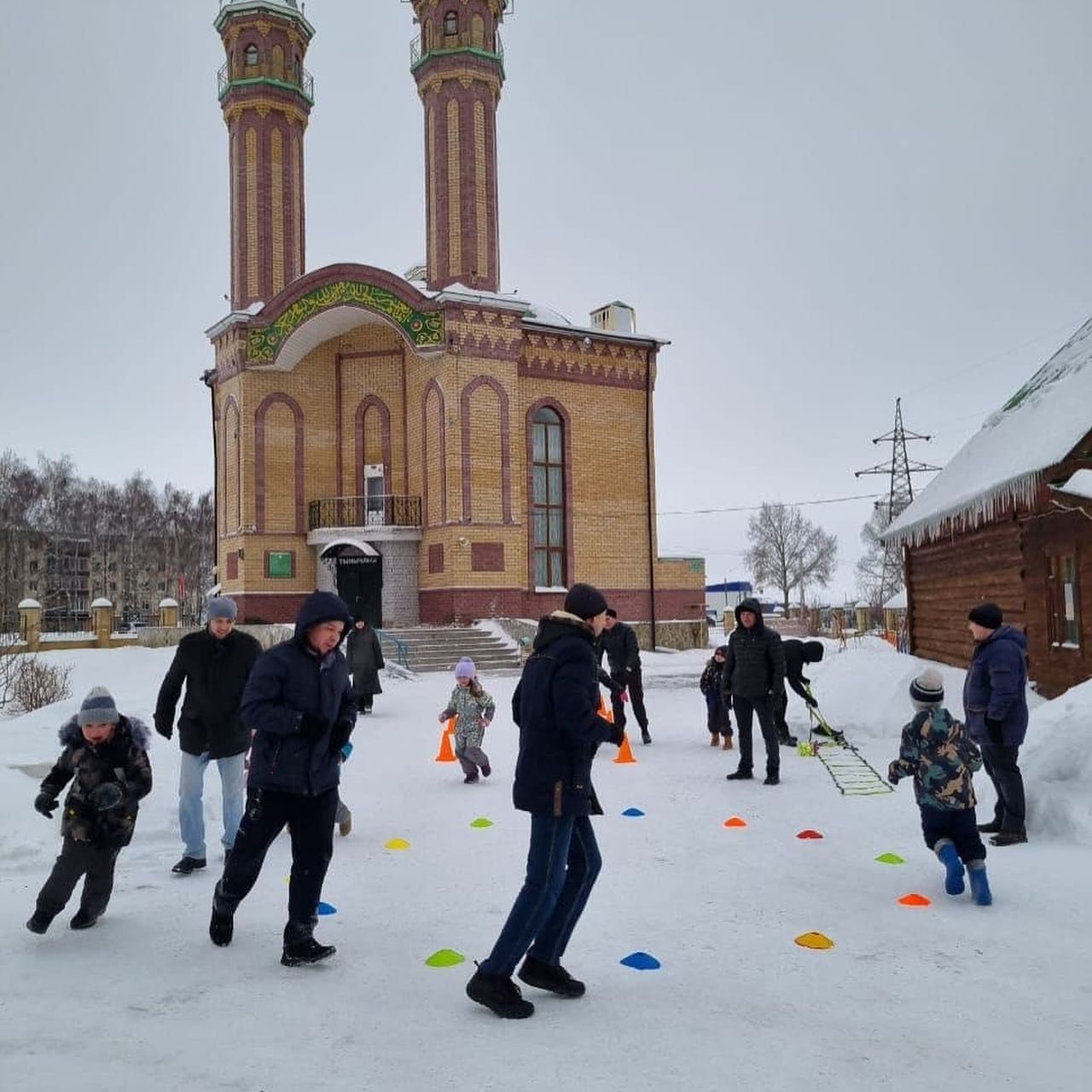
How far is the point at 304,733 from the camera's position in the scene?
180 inches

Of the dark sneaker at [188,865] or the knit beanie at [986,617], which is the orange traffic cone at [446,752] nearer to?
the dark sneaker at [188,865]

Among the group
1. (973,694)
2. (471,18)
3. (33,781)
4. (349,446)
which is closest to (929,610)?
(973,694)

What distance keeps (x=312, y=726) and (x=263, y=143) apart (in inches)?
1180

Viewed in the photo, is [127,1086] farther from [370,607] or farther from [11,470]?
[11,470]

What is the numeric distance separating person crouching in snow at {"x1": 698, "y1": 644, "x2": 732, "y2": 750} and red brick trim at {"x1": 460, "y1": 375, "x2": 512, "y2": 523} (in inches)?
635

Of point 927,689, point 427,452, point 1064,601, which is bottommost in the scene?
point 927,689

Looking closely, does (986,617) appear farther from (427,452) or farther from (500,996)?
(427,452)

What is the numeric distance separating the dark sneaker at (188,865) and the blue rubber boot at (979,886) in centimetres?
452

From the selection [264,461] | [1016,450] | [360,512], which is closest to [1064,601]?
[1016,450]

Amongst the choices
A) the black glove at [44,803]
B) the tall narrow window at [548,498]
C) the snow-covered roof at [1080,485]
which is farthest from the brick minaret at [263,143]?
the black glove at [44,803]

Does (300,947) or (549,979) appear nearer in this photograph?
(549,979)

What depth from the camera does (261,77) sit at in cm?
3036

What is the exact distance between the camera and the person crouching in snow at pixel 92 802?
4.95 metres

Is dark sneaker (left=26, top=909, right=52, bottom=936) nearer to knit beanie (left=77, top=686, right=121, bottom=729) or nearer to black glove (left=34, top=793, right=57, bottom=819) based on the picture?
black glove (left=34, top=793, right=57, bottom=819)
